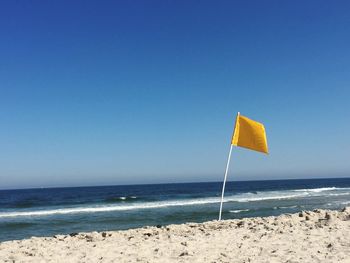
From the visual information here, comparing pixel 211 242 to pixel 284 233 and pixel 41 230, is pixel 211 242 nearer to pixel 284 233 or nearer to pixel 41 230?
pixel 284 233

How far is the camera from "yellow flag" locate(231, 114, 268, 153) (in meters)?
10.4

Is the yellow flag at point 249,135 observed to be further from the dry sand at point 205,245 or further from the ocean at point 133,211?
the ocean at point 133,211

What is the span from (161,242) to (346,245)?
3361 mm

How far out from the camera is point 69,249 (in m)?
7.66

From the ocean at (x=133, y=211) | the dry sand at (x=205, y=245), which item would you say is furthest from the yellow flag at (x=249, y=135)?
the ocean at (x=133, y=211)

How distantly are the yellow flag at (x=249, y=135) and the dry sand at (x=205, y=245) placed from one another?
199 cm

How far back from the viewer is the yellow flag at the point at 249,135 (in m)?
10.4

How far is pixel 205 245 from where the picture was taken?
297 inches

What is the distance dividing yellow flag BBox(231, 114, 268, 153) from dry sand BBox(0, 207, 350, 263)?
1.99 metres

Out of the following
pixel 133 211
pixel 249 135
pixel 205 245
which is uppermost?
pixel 249 135

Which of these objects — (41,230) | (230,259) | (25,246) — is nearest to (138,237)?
(25,246)

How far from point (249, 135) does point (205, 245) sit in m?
3.82

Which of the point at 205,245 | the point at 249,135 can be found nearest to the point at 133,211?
the point at 249,135

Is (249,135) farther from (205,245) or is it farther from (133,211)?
(133,211)
